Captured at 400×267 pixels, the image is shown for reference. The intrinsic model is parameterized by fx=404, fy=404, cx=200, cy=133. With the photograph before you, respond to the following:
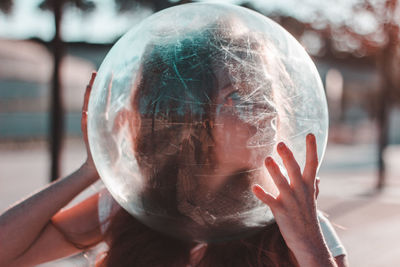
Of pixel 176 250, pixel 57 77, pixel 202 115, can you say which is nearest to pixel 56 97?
pixel 57 77

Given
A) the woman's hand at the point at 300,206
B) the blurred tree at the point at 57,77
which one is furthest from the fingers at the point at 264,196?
the blurred tree at the point at 57,77

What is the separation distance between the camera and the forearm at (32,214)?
63.7 inches

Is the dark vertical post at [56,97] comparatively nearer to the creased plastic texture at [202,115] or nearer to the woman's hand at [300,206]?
the creased plastic texture at [202,115]

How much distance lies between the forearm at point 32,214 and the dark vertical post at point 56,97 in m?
2.48

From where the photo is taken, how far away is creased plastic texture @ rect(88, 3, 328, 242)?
4.08 feet

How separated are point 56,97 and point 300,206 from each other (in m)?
3.32

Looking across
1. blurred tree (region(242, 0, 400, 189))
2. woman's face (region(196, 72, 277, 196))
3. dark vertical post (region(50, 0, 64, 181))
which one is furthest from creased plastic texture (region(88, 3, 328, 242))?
blurred tree (region(242, 0, 400, 189))

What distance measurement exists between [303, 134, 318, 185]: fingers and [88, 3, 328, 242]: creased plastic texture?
0.31 feet

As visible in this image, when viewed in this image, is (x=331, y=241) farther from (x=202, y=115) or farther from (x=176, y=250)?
(x=202, y=115)

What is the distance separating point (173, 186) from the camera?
4.19ft

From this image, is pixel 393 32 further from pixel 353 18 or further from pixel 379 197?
pixel 379 197

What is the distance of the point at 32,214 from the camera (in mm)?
1658

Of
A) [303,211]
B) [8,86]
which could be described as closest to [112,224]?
[303,211]

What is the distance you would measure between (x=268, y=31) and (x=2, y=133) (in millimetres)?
21139
